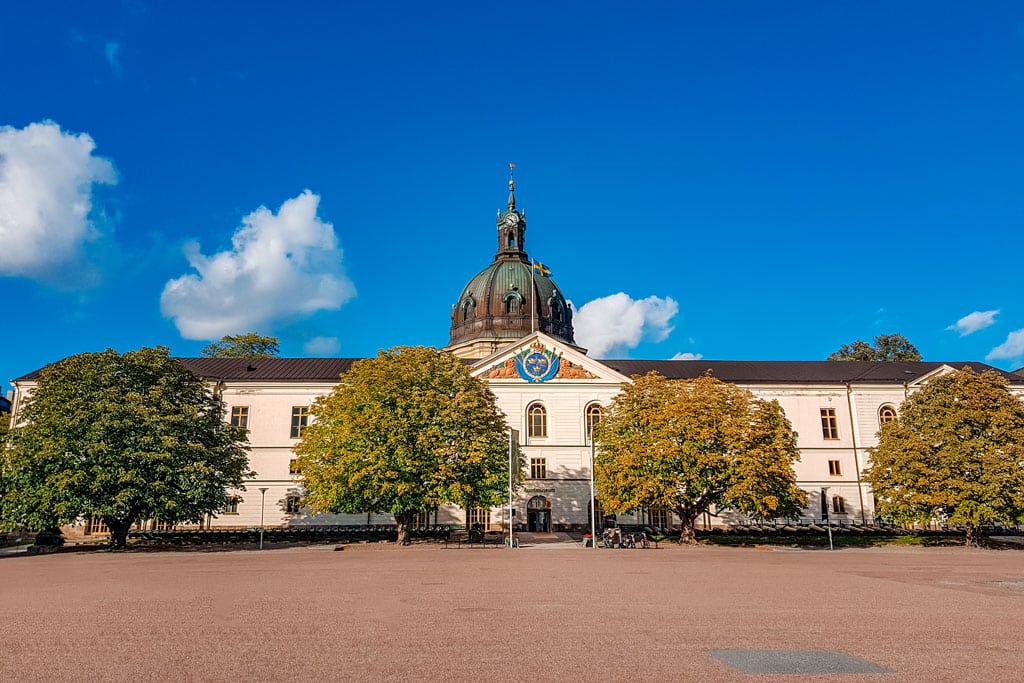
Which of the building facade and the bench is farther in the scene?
the building facade

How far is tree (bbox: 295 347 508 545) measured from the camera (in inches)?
1362

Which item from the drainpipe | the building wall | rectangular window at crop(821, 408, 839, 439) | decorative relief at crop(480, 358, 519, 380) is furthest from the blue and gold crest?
the drainpipe

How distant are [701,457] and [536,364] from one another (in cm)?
1700

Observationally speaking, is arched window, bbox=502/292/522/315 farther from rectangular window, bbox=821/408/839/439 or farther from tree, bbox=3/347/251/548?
tree, bbox=3/347/251/548

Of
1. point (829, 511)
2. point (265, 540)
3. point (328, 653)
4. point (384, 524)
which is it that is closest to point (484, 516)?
point (384, 524)

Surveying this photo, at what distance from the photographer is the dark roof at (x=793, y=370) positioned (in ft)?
175

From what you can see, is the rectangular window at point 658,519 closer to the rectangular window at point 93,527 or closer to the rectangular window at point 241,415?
the rectangular window at point 241,415

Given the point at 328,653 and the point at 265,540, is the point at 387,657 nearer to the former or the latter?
the point at 328,653

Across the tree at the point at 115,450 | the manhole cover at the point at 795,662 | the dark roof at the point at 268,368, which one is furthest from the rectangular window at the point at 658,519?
the manhole cover at the point at 795,662

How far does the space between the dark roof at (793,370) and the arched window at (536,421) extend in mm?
8160

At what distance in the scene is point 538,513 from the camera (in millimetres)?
48094

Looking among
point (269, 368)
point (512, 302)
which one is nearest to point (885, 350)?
point (512, 302)

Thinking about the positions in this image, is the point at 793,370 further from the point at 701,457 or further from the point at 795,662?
the point at 795,662

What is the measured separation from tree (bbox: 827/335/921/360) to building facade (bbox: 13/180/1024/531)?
1536 cm
